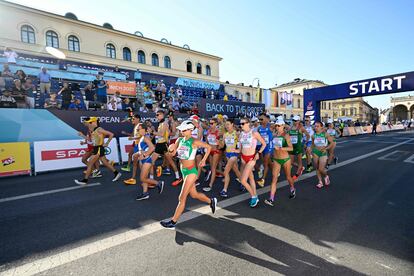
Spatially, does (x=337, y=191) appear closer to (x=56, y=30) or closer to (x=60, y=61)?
(x=60, y=61)

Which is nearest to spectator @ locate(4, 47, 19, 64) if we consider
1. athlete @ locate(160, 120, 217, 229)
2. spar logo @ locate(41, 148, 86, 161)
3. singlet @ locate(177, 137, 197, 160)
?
spar logo @ locate(41, 148, 86, 161)

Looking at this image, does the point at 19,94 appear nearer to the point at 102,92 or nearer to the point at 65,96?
the point at 65,96

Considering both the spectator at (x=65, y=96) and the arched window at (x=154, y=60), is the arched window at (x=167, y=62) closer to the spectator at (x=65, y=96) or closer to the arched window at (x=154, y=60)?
the arched window at (x=154, y=60)

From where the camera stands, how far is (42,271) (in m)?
2.77

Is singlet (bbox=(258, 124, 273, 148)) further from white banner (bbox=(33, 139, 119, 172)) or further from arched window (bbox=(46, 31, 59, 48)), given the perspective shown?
arched window (bbox=(46, 31, 59, 48))

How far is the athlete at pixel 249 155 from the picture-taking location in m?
A: 4.90

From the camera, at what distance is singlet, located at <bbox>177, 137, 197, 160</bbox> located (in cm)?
403

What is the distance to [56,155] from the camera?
345 inches

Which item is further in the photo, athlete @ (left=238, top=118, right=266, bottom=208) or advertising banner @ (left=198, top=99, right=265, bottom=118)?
advertising banner @ (left=198, top=99, right=265, bottom=118)

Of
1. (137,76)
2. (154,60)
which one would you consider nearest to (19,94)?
(137,76)

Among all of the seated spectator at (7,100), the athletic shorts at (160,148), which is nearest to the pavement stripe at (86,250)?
the athletic shorts at (160,148)

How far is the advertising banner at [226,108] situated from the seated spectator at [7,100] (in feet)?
31.0

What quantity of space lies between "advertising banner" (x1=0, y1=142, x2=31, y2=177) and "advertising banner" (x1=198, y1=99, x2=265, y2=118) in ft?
28.8

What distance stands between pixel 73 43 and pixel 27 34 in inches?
177
